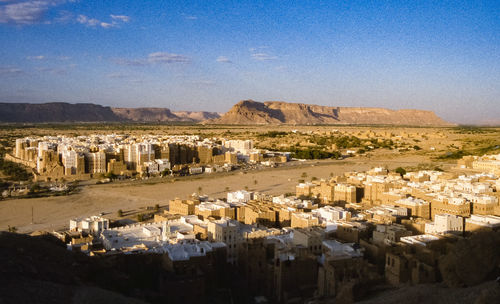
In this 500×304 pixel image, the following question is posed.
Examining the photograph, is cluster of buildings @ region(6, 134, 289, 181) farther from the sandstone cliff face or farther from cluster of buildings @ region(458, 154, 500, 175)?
the sandstone cliff face

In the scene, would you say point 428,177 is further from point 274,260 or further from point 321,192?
point 274,260

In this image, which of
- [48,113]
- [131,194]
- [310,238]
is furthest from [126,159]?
[48,113]

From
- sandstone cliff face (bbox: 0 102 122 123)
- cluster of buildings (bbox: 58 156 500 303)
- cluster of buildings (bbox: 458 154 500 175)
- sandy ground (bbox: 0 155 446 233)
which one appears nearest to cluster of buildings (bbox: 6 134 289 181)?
sandy ground (bbox: 0 155 446 233)

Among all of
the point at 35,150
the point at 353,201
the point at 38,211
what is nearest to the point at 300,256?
the point at 353,201

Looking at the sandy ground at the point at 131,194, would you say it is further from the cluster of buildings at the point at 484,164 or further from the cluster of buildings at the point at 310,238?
the cluster of buildings at the point at 484,164

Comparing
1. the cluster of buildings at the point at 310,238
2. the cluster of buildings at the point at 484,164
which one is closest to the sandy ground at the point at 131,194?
the cluster of buildings at the point at 310,238

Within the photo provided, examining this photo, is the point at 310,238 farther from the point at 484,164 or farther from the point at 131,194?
the point at 484,164
